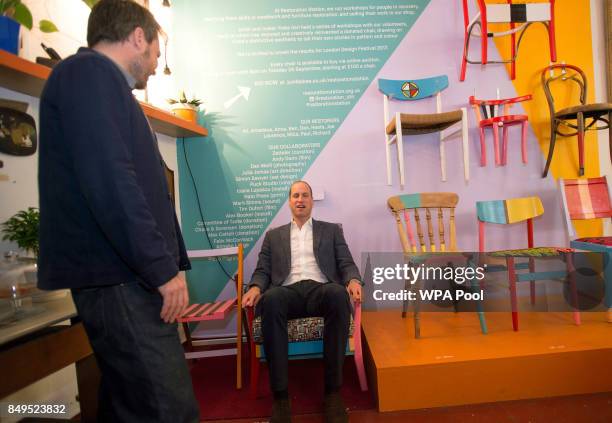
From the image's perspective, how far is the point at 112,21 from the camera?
3.19 feet

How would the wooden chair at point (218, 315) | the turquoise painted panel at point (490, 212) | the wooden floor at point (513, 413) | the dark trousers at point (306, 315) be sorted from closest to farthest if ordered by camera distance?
the wooden floor at point (513, 413) → the dark trousers at point (306, 315) → the wooden chair at point (218, 315) → the turquoise painted panel at point (490, 212)

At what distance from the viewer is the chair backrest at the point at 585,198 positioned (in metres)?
2.57

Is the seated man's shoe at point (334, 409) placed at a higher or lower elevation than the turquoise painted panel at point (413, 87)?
lower

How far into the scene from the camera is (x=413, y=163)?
9.46 ft

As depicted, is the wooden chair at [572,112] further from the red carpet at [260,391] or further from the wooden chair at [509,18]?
the red carpet at [260,391]

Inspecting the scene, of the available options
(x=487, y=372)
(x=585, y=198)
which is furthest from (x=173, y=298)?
(x=585, y=198)

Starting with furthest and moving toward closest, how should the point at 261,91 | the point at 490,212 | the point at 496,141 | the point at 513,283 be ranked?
the point at 261,91 < the point at 496,141 < the point at 490,212 < the point at 513,283

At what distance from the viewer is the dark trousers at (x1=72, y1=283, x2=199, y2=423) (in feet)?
2.82

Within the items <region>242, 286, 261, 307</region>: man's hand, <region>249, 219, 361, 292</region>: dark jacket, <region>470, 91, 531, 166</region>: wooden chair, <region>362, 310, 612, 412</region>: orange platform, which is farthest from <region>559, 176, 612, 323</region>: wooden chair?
<region>242, 286, 261, 307</region>: man's hand

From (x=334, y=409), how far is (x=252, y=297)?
724mm

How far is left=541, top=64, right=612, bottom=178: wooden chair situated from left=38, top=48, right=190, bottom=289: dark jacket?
3.08m

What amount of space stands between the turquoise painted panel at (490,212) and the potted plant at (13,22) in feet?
8.81

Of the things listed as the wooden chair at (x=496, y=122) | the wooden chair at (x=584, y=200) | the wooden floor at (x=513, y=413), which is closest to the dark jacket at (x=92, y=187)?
the wooden floor at (x=513, y=413)

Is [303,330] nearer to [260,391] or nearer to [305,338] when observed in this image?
[305,338]
